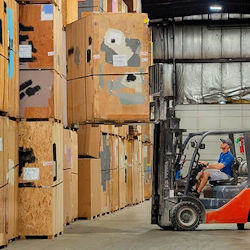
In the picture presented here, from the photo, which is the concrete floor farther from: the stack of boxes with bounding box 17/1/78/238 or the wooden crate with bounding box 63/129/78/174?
the wooden crate with bounding box 63/129/78/174

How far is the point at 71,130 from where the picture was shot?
11.0 meters

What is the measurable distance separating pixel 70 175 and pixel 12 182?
2.71m

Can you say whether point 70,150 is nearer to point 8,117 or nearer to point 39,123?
point 39,123

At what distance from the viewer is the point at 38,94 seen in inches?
338

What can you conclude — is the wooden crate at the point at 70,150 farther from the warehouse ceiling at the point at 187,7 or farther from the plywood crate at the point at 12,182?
the warehouse ceiling at the point at 187,7

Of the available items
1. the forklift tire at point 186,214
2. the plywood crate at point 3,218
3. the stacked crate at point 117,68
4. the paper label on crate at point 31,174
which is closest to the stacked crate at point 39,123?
the paper label on crate at point 31,174

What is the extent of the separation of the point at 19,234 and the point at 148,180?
36.0 feet

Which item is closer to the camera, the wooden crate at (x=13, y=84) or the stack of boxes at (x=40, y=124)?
the wooden crate at (x=13, y=84)

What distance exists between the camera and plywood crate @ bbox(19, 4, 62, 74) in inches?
→ 339

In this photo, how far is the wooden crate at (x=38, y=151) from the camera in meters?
8.44

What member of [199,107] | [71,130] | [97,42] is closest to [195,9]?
[199,107]

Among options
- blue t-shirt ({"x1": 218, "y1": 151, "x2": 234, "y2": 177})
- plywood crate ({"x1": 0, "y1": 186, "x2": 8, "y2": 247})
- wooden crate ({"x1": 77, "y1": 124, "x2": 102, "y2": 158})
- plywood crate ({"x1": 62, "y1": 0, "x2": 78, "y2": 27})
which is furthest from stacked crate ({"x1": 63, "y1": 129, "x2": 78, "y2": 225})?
plywood crate ({"x1": 0, "y1": 186, "x2": 8, "y2": 247})

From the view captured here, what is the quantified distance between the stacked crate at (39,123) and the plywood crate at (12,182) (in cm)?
12

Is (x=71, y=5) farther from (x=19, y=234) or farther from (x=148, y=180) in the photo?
(x=148, y=180)
